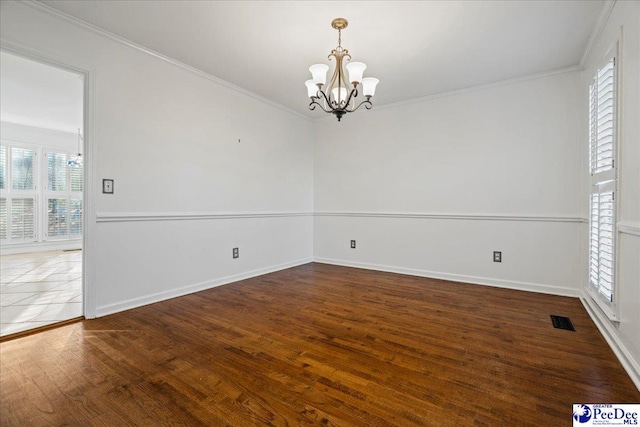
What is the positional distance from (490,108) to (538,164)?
0.87 metres

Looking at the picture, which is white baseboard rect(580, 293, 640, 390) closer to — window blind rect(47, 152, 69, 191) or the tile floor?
the tile floor

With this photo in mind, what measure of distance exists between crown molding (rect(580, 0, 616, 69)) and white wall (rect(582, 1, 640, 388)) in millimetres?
62

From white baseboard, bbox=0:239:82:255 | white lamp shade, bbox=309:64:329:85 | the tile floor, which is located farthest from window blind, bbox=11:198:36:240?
white lamp shade, bbox=309:64:329:85

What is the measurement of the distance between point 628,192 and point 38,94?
649 cm

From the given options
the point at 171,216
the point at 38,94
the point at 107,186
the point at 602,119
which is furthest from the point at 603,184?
the point at 38,94

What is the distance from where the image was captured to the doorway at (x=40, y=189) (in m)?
3.24

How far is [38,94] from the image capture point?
410 cm

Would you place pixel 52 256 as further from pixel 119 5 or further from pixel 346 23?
pixel 346 23
